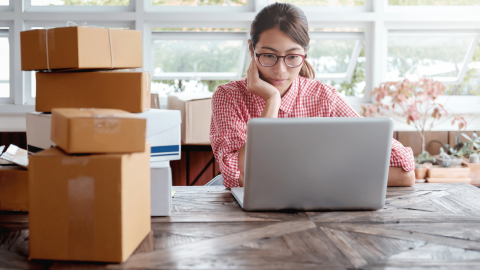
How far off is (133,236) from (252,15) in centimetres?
239

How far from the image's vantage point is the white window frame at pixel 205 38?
10.2 ft

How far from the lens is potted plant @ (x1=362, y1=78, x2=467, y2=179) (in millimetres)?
2814

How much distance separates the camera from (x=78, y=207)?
820 mm

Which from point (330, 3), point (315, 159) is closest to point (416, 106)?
point (330, 3)

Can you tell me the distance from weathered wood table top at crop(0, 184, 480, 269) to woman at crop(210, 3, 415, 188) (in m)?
0.29

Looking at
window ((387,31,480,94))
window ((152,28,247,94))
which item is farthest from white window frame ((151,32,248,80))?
window ((387,31,480,94))

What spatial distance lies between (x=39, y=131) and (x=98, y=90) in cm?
19

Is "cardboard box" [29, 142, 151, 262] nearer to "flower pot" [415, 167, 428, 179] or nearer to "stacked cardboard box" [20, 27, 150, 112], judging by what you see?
"stacked cardboard box" [20, 27, 150, 112]

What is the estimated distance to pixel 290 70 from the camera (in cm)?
168

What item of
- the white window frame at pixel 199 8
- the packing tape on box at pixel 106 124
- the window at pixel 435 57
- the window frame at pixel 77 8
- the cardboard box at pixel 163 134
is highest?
the white window frame at pixel 199 8

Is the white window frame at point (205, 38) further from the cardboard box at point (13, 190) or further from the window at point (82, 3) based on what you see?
the cardboard box at point (13, 190)

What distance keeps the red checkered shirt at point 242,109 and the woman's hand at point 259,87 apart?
0.12 m

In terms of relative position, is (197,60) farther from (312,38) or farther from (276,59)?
(276,59)

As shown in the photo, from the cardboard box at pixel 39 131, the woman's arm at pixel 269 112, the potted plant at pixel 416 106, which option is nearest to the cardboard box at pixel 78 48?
the cardboard box at pixel 39 131
